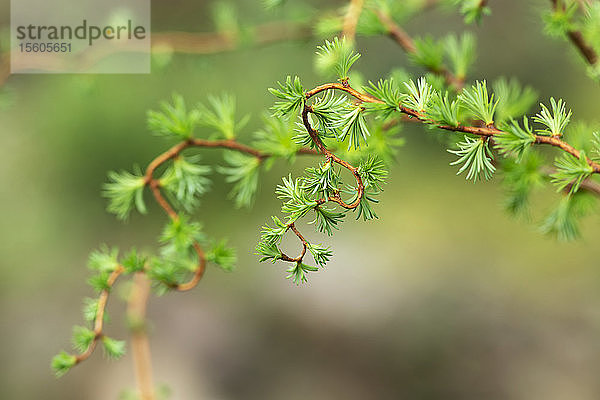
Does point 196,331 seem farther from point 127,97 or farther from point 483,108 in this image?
point 483,108

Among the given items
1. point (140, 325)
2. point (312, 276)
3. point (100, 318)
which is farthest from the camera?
point (312, 276)

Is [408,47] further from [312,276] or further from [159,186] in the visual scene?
[312,276]

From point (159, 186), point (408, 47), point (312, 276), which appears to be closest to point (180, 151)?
point (159, 186)

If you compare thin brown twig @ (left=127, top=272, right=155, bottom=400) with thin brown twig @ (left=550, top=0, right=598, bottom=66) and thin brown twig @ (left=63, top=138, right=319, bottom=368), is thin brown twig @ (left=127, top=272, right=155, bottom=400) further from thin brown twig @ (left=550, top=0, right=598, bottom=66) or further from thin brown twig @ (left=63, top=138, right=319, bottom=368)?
thin brown twig @ (left=550, top=0, right=598, bottom=66)

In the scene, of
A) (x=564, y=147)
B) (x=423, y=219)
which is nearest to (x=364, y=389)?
(x=423, y=219)

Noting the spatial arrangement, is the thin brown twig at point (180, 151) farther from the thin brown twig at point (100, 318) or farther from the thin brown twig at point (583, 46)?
the thin brown twig at point (583, 46)

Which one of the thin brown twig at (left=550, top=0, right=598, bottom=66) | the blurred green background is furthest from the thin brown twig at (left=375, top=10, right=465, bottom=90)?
the blurred green background

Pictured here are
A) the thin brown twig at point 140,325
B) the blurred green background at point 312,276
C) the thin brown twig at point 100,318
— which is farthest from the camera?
the blurred green background at point 312,276

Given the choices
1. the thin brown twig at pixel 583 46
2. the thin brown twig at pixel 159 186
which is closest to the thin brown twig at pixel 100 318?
the thin brown twig at pixel 159 186

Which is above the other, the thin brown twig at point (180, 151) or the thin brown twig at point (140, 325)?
the thin brown twig at point (180, 151)
